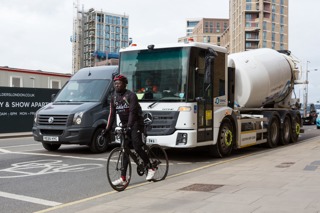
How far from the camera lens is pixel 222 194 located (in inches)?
247

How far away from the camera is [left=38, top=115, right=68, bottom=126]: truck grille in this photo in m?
11.7

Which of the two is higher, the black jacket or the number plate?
the black jacket

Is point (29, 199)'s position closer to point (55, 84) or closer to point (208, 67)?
point (208, 67)

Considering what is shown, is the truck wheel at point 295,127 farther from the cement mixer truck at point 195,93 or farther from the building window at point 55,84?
the building window at point 55,84

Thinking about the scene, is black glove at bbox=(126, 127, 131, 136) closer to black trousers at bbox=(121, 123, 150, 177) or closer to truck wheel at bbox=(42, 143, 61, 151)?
black trousers at bbox=(121, 123, 150, 177)

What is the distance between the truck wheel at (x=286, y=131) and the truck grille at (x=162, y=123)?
690 centimetres

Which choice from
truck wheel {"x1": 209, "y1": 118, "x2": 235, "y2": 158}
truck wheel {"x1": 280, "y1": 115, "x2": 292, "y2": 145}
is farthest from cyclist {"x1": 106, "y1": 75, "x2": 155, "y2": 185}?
truck wheel {"x1": 280, "y1": 115, "x2": 292, "y2": 145}

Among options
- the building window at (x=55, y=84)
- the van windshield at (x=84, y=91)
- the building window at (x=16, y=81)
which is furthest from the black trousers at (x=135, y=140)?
the building window at (x=55, y=84)

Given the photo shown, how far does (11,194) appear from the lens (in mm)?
6926

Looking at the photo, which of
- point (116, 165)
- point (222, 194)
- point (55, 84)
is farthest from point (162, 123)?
point (55, 84)

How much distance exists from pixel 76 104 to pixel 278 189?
24.1 ft

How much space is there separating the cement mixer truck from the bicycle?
2054 millimetres

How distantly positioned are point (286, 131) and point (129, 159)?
10.3 metres

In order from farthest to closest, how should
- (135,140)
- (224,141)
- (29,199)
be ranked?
(224,141) → (135,140) → (29,199)
